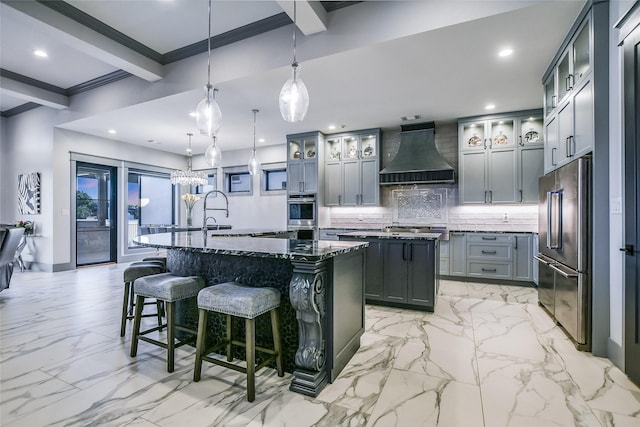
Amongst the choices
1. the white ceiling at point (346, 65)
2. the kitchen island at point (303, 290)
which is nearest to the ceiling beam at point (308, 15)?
the white ceiling at point (346, 65)

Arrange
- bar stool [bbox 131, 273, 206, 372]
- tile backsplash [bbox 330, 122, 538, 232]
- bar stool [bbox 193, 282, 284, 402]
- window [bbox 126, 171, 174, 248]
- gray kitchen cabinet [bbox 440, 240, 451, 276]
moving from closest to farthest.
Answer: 1. bar stool [bbox 193, 282, 284, 402]
2. bar stool [bbox 131, 273, 206, 372]
3. gray kitchen cabinet [bbox 440, 240, 451, 276]
4. tile backsplash [bbox 330, 122, 538, 232]
5. window [bbox 126, 171, 174, 248]

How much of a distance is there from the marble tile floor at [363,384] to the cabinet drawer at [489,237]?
1.83m

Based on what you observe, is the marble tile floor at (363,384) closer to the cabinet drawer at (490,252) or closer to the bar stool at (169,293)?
the bar stool at (169,293)

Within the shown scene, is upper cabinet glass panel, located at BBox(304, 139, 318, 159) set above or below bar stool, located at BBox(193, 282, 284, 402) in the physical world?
above

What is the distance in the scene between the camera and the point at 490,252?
473cm

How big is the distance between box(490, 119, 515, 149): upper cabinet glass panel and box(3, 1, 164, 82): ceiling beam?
506 cm

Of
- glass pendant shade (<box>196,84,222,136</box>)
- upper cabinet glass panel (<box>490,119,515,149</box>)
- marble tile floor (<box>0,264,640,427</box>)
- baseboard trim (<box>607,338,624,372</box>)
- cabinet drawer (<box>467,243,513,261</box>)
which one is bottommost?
marble tile floor (<box>0,264,640,427</box>)

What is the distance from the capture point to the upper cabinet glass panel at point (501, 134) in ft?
15.9

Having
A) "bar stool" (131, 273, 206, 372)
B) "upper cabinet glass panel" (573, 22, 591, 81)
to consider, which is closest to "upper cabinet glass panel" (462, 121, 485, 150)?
"upper cabinet glass panel" (573, 22, 591, 81)

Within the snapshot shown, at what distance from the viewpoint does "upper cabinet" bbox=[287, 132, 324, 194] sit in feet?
19.6

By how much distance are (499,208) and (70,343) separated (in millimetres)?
5940

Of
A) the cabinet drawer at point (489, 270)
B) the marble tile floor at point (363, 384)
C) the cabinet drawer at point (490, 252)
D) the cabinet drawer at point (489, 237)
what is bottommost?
the marble tile floor at point (363, 384)

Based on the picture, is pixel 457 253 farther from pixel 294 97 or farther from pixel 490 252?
pixel 294 97

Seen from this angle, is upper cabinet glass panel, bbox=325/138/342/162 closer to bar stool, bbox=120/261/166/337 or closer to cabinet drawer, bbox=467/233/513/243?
cabinet drawer, bbox=467/233/513/243
